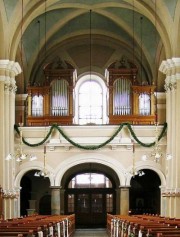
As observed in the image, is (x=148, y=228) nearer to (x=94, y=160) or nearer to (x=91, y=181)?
(x=94, y=160)

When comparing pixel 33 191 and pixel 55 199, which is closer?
pixel 55 199

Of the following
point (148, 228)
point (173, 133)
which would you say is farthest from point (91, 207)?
point (148, 228)

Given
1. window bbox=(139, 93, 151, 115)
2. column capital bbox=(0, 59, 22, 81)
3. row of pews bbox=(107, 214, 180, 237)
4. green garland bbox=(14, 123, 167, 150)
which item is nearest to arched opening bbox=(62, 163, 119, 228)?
window bbox=(139, 93, 151, 115)

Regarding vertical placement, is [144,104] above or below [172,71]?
below

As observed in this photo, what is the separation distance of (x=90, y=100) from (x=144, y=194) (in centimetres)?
691

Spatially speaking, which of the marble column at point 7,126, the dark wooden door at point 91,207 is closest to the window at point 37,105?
the marble column at point 7,126

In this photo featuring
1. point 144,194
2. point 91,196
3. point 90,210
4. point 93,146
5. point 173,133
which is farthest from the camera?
point 144,194

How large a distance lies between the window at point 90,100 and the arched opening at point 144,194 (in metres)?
4.63

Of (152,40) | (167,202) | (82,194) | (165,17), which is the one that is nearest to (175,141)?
(167,202)

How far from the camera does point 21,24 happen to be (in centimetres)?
3291

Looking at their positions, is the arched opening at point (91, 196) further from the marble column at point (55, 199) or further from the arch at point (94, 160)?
the arch at point (94, 160)

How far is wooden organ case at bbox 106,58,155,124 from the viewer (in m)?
37.0

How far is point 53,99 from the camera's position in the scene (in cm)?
3753

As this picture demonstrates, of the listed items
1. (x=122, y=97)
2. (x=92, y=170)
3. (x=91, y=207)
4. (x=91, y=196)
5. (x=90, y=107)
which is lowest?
(x=91, y=207)
